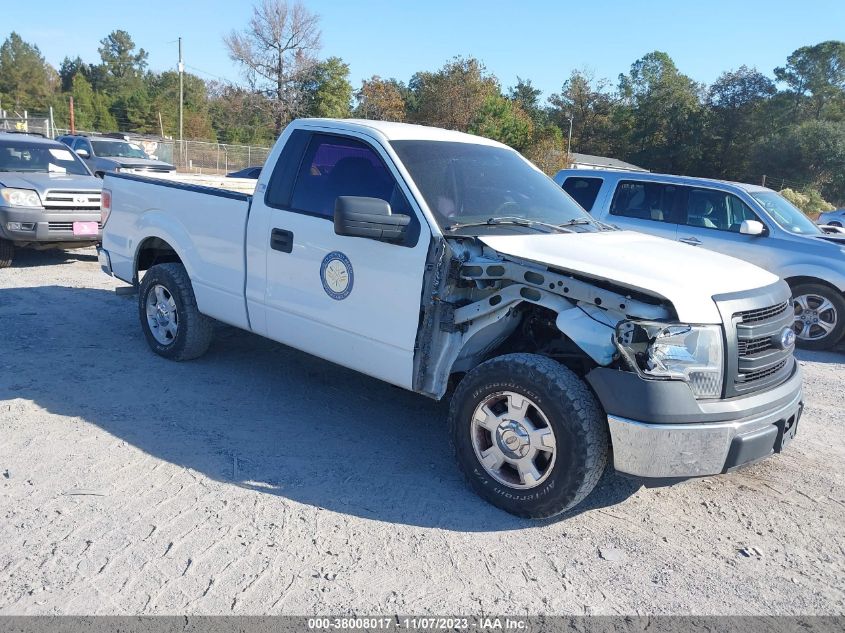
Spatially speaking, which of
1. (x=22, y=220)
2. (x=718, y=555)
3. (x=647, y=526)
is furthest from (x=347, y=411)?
(x=22, y=220)

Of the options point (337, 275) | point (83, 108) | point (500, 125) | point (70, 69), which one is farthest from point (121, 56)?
point (337, 275)

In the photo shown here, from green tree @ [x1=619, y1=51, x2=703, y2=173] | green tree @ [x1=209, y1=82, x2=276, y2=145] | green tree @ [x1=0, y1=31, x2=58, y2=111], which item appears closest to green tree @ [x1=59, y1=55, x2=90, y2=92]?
green tree @ [x1=0, y1=31, x2=58, y2=111]

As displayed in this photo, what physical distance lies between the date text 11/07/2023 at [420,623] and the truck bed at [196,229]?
2.82 meters

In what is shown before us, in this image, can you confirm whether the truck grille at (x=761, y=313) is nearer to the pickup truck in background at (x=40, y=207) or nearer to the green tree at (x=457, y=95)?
the pickup truck in background at (x=40, y=207)

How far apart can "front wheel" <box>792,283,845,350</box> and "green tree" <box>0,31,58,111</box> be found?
73.6 meters

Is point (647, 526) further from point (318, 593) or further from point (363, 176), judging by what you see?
point (363, 176)

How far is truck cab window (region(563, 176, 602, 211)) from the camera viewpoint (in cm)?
976

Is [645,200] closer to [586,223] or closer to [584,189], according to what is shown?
[584,189]

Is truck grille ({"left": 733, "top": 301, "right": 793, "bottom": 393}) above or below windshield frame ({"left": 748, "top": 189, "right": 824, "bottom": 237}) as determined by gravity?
below

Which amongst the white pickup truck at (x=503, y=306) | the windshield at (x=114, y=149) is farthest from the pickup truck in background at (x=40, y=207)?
the windshield at (x=114, y=149)

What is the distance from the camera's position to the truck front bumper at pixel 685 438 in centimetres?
340

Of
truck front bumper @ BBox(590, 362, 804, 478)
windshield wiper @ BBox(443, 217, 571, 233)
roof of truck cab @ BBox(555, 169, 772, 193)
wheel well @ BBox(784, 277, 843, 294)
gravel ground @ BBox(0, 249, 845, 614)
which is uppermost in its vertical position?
roof of truck cab @ BBox(555, 169, 772, 193)

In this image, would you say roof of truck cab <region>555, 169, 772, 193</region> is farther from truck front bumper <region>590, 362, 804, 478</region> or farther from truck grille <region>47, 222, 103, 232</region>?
truck grille <region>47, 222, 103, 232</region>

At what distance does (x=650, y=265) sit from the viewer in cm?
377
